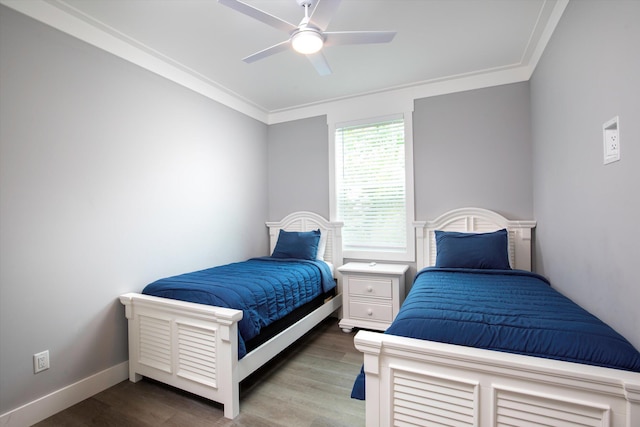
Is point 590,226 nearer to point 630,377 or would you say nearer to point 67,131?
point 630,377

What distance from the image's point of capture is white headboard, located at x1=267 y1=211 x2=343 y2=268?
3.61 meters

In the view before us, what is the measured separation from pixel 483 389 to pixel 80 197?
2600 millimetres

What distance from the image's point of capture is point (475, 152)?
3068 millimetres

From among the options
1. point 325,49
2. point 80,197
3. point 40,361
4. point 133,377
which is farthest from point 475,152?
point 40,361

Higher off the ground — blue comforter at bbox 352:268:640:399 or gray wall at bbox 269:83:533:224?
gray wall at bbox 269:83:533:224

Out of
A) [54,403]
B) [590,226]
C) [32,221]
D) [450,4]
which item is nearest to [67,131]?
[32,221]

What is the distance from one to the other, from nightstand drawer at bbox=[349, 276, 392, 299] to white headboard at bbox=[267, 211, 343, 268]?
19.4 inches

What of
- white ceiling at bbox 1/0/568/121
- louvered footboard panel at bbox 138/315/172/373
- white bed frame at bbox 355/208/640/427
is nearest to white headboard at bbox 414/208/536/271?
white ceiling at bbox 1/0/568/121

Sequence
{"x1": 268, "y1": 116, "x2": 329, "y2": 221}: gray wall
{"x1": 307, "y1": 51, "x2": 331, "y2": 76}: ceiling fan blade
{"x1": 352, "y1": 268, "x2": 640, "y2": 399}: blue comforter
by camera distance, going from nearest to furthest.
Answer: {"x1": 352, "y1": 268, "x2": 640, "y2": 399}: blue comforter, {"x1": 307, "y1": 51, "x2": 331, "y2": 76}: ceiling fan blade, {"x1": 268, "y1": 116, "x2": 329, "y2": 221}: gray wall

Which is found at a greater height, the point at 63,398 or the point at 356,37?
the point at 356,37

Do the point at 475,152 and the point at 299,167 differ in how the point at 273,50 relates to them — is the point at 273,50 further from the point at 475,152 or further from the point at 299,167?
the point at 475,152

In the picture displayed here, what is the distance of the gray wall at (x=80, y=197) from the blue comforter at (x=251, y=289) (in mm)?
387

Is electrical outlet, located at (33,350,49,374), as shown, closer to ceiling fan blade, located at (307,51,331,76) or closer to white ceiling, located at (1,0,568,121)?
white ceiling, located at (1,0,568,121)

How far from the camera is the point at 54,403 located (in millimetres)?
1863
